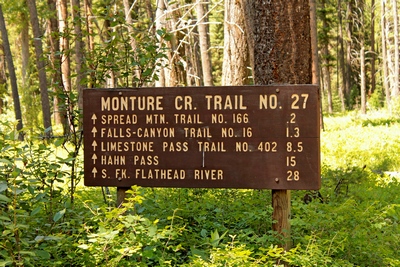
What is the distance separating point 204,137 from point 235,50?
6944mm

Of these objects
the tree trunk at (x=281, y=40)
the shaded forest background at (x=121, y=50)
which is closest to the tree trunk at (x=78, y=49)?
the shaded forest background at (x=121, y=50)

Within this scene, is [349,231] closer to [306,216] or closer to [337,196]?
[306,216]

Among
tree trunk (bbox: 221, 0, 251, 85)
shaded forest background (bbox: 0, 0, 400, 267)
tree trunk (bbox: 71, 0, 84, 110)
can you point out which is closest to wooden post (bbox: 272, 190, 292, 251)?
shaded forest background (bbox: 0, 0, 400, 267)

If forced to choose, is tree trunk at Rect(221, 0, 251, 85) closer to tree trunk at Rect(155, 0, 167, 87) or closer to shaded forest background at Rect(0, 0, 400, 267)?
shaded forest background at Rect(0, 0, 400, 267)

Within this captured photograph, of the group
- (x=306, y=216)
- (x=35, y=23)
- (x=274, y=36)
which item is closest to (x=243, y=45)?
(x=274, y=36)

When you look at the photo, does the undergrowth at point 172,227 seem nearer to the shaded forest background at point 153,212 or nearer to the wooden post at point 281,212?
the shaded forest background at point 153,212

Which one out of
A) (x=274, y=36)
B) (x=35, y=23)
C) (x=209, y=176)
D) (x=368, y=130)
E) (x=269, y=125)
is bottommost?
(x=368, y=130)

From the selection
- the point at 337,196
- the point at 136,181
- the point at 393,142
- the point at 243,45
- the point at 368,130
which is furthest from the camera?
the point at 368,130

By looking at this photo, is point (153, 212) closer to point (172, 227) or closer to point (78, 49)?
point (172, 227)

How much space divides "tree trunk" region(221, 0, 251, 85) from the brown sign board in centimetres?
649

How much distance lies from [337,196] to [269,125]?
11.5ft

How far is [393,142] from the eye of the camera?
1805 centimetres

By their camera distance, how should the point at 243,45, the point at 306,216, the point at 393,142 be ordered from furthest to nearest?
the point at 393,142
the point at 243,45
the point at 306,216

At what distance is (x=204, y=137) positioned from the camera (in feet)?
18.4
